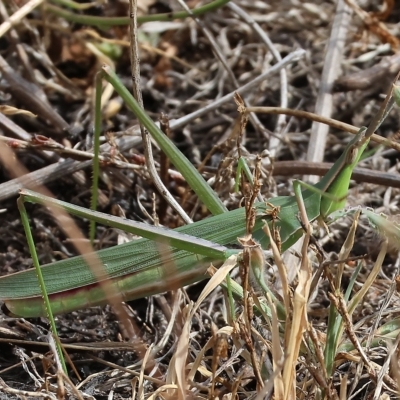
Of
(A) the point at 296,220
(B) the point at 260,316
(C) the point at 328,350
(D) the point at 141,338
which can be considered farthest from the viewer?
(D) the point at 141,338

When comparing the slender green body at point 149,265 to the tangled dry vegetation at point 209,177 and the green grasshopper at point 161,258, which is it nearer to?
the green grasshopper at point 161,258

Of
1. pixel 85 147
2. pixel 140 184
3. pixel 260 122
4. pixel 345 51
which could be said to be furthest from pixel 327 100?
pixel 85 147

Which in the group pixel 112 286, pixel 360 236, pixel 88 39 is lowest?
pixel 360 236

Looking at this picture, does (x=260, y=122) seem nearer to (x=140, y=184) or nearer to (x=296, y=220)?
(x=140, y=184)

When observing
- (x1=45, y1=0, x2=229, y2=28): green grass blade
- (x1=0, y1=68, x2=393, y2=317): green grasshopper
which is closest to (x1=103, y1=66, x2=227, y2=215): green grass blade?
(x1=0, y1=68, x2=393, y2=317): green grasshopper

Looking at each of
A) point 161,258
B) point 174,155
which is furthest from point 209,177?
point 161,258

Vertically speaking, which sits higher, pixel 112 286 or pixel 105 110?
pixel 105 110

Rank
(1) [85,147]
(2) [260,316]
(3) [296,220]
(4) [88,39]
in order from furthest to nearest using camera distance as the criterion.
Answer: (4) [88,39]
(1) [85,147]
(3) [296,220]
(2) [260,316]

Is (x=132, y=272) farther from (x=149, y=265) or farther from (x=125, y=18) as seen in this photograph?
(x=125, y=18)
